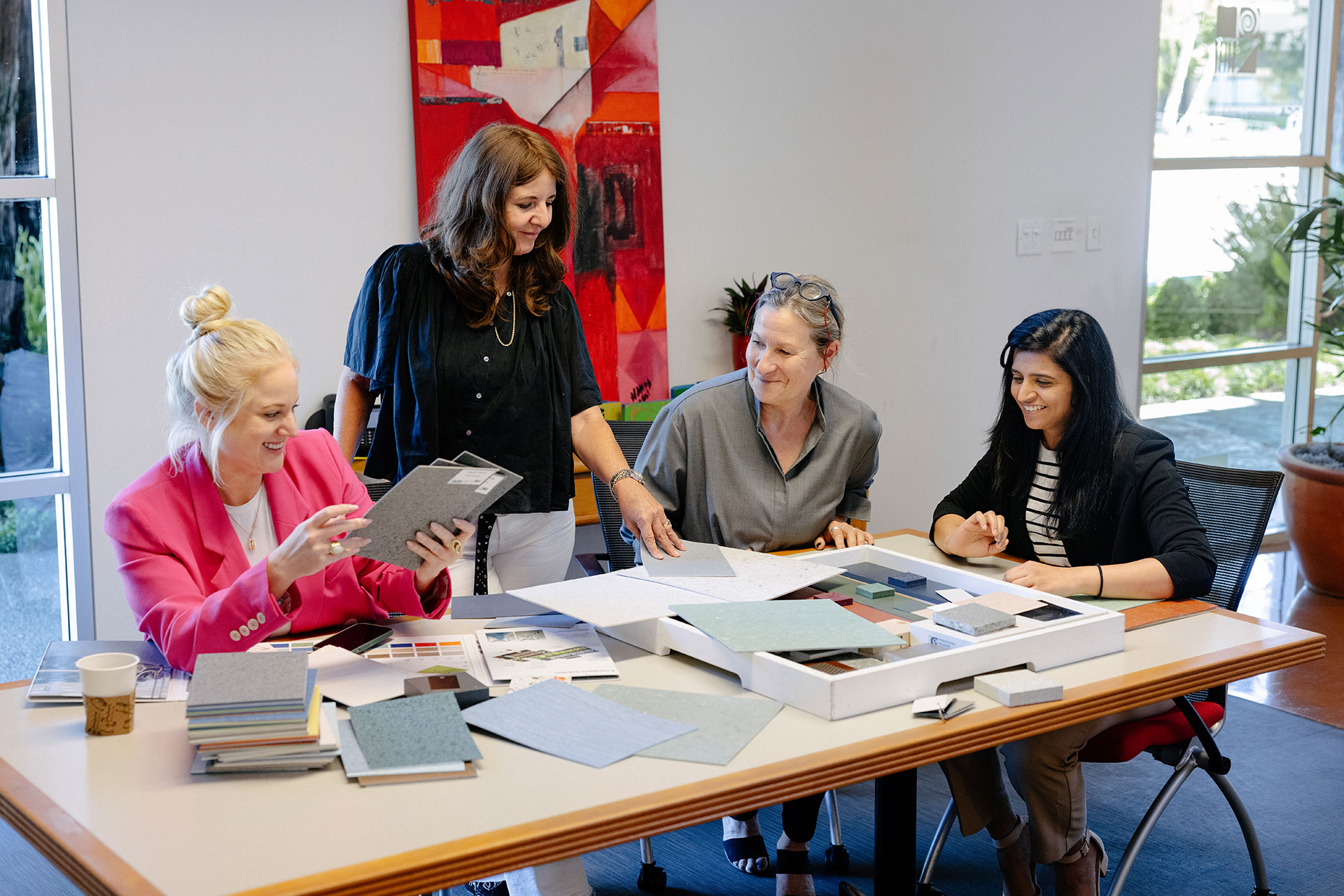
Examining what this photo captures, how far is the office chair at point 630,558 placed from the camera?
2.61 meters

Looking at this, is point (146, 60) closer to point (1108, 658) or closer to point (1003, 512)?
point (1003, 512)

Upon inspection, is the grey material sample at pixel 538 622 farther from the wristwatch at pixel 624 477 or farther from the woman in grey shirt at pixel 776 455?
the woman in grey shirt at pixel 776 455

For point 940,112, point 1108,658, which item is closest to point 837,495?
point 1108,658

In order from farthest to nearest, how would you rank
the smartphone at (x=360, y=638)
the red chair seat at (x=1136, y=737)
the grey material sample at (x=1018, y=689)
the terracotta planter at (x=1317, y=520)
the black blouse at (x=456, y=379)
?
the terracotta planter at (x=1317, y=520) → the black blouse at (x=456, y=379) → the red chair seat at (x=1136, y=737) → the smartphone at (x=360, y=638) → the grey material sample at (x=1018, y=689)

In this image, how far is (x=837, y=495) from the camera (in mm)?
2648

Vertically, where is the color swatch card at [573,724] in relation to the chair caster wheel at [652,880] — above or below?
above

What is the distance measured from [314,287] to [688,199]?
1268mm

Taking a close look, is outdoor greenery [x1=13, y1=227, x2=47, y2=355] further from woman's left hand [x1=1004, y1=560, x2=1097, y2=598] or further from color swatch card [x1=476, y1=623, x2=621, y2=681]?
woman's left hand [x1=1004, y1=560, x2=1097, y2=598]

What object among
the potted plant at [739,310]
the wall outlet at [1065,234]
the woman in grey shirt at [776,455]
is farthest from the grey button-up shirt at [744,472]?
the wall outlet at [1065,234]

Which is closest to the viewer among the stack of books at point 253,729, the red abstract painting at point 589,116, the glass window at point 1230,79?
the stack of books at point 253,729

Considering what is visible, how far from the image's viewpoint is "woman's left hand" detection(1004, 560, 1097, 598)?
2184 mm

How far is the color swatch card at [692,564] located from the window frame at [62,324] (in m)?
1.78

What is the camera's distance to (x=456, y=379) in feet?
8.48

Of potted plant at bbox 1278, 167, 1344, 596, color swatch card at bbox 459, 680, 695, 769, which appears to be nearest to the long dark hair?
color swatch card at bbox 459, 680, 695, 769
